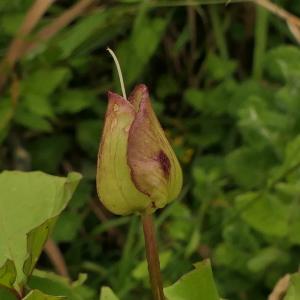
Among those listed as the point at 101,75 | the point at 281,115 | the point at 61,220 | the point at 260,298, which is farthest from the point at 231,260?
the point at 101,75

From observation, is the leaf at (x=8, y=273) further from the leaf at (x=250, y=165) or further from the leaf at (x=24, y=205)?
the leaf at (x=250, y=165)

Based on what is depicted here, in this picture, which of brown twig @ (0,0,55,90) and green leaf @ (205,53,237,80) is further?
green leaf @ (205,53,237,80)

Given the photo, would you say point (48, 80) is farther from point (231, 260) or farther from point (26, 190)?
point (26, 190)

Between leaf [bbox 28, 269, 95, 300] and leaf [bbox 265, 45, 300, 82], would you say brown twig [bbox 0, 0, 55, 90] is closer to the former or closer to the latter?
leaf [bbox 265, 45, 300, 82]

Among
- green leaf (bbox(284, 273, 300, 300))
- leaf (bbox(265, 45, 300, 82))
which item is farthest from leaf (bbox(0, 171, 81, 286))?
leaf (bbox(265, 45, 300, 82))

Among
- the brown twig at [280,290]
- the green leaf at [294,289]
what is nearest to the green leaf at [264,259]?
the brown twig at [280,290]
